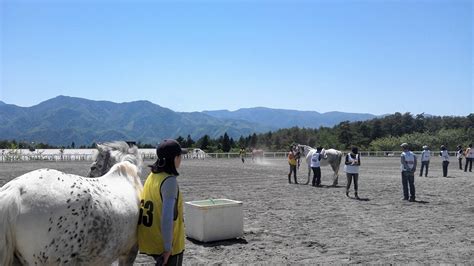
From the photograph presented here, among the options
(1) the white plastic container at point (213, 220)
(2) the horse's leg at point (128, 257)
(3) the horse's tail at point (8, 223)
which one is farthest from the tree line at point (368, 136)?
(3) the horse's tail at point (8, 223)

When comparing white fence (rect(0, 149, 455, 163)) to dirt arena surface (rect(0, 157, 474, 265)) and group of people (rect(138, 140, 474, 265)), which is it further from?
group of people (rect(138, 140, 474, 265))

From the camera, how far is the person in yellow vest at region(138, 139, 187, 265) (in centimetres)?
→ 385

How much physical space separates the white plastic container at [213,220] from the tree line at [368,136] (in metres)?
57.6

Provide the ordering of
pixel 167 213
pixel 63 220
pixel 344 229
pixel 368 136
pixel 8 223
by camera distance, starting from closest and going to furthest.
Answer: pixel 8 223
pixel 63 220
pixel 167 213
pixel 344 229
pixel 368 136

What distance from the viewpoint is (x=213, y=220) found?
8.63 m

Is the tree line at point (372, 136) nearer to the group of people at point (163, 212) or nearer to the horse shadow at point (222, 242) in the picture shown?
the horse shadow at point (222, 242)

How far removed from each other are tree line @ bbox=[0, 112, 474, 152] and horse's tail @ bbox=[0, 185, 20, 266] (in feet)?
207

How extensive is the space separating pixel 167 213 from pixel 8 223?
3.90ft

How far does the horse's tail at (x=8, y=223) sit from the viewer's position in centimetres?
324

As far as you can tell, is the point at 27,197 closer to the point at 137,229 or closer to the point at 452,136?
the point at 137,229

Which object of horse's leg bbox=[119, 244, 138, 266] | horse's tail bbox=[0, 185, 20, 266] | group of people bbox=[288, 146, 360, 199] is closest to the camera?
horse's tail bbox=[0, 185, 20, 266]

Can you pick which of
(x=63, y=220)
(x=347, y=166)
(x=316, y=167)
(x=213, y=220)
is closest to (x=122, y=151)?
(x=63, y=220)

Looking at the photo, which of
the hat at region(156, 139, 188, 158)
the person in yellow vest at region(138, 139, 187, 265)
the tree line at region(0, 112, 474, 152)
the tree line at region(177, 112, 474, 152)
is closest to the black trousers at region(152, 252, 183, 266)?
the person in yellow vest at region(138, 139, 187, 265)

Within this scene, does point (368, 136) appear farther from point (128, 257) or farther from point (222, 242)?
point (128, 257)
